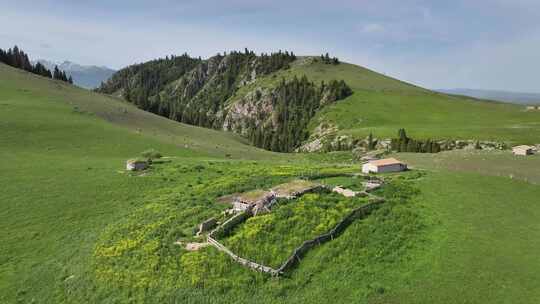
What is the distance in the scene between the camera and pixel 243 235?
27703 millimetres

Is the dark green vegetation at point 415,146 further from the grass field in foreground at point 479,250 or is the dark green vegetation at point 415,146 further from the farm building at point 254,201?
the farm building at point 254,201

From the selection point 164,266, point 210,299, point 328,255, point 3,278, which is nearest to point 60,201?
point 3,278

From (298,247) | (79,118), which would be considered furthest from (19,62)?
(298,247)

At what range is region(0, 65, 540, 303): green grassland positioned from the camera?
889 inches

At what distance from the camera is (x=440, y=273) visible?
75.4 feet

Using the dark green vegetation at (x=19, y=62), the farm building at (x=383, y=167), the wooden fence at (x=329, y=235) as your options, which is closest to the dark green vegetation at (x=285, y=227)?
the wooden fence at (x=329, y=235)

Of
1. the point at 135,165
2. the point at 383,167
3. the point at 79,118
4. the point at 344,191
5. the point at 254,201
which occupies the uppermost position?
the point at 79,118

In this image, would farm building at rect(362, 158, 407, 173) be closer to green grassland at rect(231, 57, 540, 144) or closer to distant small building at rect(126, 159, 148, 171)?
distant small building at rect(126, 159, 148, 171)

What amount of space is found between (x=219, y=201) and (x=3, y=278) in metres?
17.6

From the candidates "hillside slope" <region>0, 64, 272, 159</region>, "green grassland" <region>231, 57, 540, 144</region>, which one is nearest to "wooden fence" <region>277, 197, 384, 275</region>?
"hillside slope" <region>0, 64, 272, 159</region>

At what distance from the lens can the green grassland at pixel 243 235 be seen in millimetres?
22578

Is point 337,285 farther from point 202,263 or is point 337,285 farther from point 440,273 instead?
point 202,263

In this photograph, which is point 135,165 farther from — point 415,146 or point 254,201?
point 415,146

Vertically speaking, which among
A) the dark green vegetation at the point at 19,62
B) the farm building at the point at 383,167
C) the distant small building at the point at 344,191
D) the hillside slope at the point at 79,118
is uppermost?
the dark green vegetation at the point at 19,62
